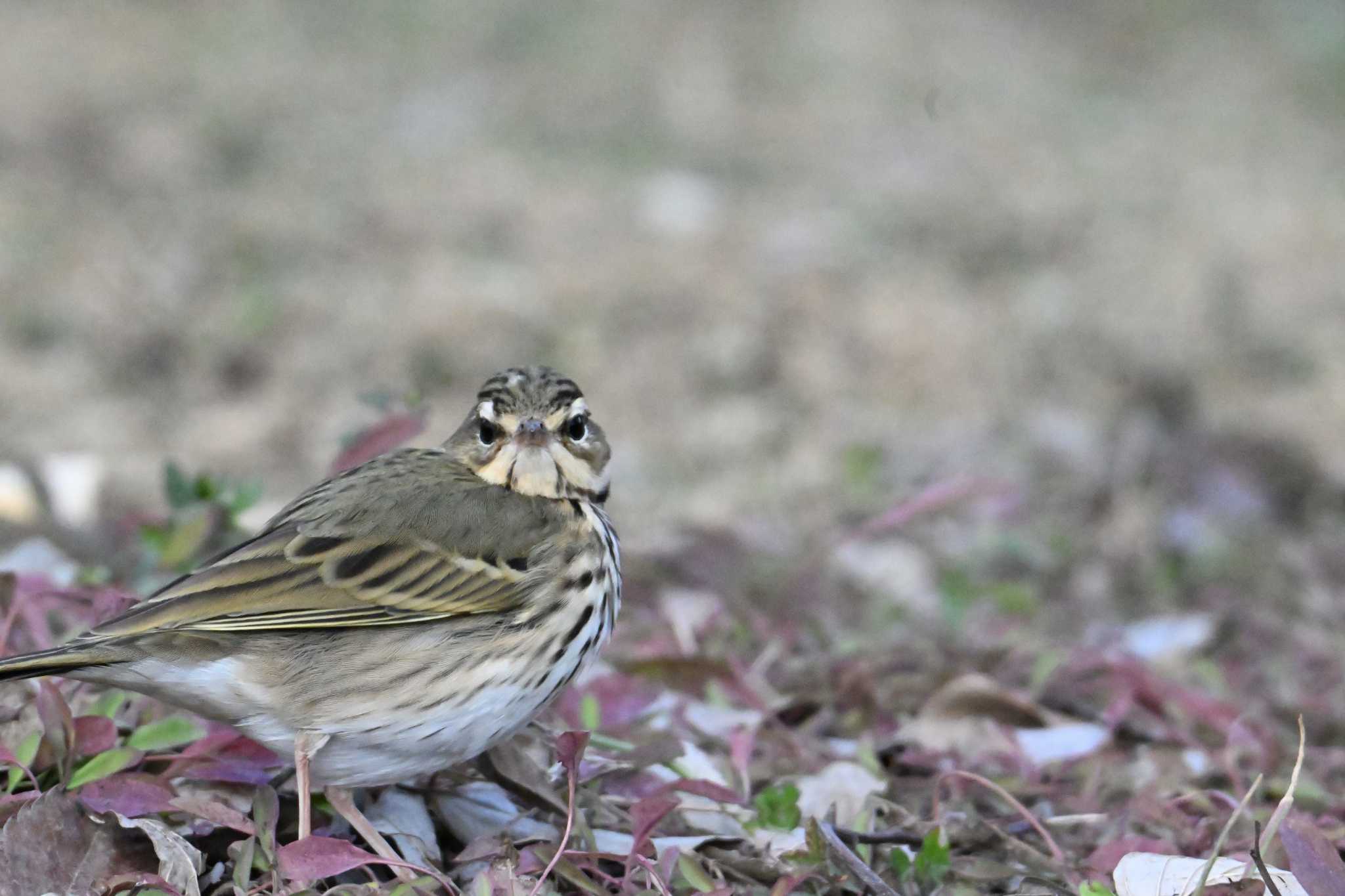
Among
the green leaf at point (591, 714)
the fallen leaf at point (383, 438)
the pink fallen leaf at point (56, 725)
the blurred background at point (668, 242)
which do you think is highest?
the blurred background at point (668, 242)

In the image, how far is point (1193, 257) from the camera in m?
10.4

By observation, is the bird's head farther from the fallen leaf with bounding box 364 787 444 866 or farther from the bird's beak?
the fallen leaf with bounding box 364 787 444 866

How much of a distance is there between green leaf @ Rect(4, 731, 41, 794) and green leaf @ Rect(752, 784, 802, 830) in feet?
5.55

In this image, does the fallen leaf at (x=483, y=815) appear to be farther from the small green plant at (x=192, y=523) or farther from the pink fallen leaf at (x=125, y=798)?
the small green plant at (x=192, y=523)

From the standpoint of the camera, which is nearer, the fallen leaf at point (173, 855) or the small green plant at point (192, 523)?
the fallen leaf at point (173, 855)

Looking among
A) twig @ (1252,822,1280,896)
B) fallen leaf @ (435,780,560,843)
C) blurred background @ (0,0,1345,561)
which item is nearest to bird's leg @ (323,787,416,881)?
fallen leaf @ (435,780,560,843)

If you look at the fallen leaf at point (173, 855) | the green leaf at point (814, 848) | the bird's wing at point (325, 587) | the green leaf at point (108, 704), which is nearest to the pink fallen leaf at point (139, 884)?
the fallen leaf at point (173, 855)

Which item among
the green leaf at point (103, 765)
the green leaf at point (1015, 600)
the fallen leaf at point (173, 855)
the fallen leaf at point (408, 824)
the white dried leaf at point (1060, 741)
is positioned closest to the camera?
the fallen leaf at point (173, 855)

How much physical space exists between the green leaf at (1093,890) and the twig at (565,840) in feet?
3.58

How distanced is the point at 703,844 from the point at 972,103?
32.6ft

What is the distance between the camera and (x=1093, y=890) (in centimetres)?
365

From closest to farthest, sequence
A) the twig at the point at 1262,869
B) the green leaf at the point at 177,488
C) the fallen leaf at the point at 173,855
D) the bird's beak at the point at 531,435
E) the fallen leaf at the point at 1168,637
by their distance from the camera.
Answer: the twig at the point at 1262,869
the fallen leaf at the point at 173,855
the bird's beak at the point at 531,435
the green leaf at the point at 177,488
the fallen leaf at the point at 1168,637

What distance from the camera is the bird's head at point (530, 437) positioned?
455cm

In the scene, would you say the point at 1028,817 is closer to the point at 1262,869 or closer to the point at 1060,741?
the point at 1262,869
